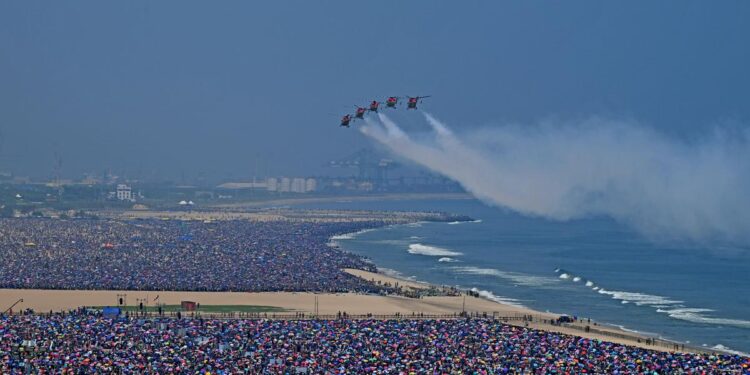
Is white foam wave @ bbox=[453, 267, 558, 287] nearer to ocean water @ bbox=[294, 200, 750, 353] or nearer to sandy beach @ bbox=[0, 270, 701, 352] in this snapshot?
ocean water @ bbox=[294, 200, 750, 353]

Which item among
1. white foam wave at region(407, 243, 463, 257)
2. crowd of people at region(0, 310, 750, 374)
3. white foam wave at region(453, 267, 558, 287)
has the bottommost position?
crowd of people at region(0, 310, 750, 374)

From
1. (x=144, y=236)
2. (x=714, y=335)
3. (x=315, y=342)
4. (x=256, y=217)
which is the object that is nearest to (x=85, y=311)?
(x=315, y=342)

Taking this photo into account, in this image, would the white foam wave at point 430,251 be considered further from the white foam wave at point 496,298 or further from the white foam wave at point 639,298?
the white foam wave at point 496,298

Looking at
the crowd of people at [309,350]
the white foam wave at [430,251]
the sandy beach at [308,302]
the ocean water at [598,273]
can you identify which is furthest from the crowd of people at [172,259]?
the crowd of people at [309,350]

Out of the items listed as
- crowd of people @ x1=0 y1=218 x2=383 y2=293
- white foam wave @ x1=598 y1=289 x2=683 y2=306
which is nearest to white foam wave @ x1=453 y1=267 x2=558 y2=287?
white foam wave @ x1=598 y1=289 x2=683 y2=306

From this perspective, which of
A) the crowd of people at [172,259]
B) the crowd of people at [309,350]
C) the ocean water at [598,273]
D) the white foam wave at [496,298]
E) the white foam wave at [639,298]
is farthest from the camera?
the white foam wave at [639,298]

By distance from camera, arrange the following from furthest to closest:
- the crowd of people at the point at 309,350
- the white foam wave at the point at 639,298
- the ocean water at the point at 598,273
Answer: the white foam wave at the point at 639,298 < the ocean water at the point at 598,273 < the crowd of people at the point at 309,350
